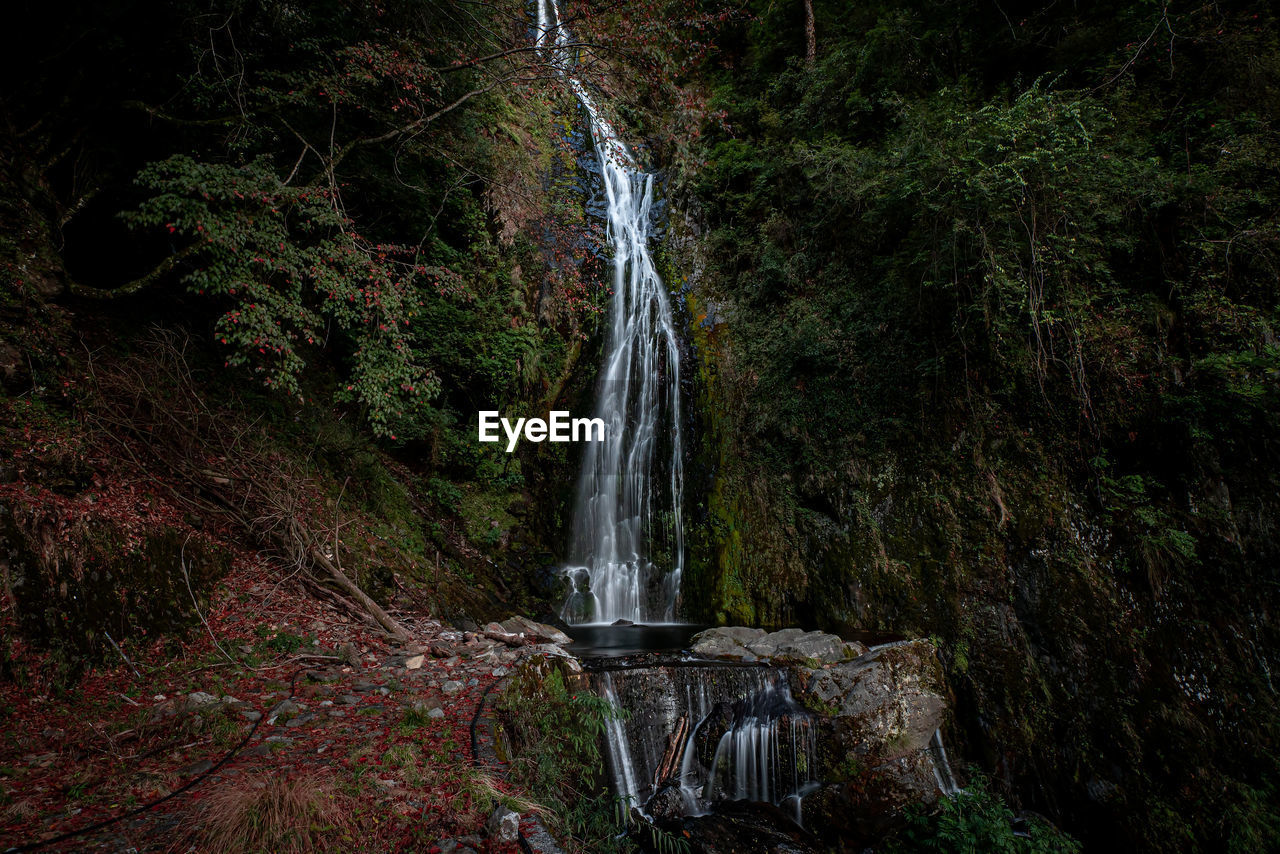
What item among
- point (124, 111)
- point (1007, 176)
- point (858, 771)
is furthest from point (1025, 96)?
point (124, 111)

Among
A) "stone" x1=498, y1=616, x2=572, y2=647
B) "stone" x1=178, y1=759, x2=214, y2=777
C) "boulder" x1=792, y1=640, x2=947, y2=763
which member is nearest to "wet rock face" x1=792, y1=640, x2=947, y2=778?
"boulder" x1=792, y1=640, x2=947, y2=763

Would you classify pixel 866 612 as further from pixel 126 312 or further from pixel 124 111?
A: pixel 124 111

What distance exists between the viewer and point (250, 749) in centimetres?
286

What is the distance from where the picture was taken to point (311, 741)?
3014mm

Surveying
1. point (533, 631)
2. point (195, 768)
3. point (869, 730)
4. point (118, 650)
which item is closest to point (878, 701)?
point (869, 730)

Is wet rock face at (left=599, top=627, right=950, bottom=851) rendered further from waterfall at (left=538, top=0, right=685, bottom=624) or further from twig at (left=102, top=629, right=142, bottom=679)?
twig at (left=102, top=629, right=142, bottom=679)

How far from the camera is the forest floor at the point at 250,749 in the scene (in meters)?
2.17

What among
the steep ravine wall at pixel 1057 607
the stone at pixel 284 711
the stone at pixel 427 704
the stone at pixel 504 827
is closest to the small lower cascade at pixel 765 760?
the steep ravine wall at pixel 1057 607

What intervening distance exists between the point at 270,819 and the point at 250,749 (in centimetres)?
96

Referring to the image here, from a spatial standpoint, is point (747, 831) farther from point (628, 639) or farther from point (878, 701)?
point (628, 639)

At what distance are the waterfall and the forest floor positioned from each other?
4807mm

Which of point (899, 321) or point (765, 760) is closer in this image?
point (765, 760)

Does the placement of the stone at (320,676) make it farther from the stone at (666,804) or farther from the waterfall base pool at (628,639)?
the stone at (666,804)

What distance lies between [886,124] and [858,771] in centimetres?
1007
